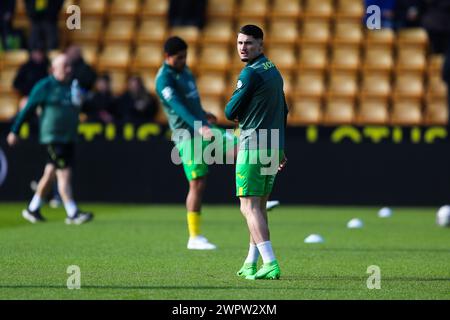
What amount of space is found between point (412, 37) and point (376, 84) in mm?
1355

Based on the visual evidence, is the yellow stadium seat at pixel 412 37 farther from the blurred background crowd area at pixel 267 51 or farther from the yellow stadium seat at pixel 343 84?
the yellow stadium seat at pixel 343 84

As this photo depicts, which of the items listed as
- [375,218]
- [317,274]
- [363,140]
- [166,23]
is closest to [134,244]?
[317,274]

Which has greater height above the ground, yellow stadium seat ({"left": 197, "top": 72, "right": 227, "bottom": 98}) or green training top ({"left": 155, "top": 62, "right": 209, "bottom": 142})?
green training top ({"left": 155, "top": 62, "right": 209, "bottom": 142})

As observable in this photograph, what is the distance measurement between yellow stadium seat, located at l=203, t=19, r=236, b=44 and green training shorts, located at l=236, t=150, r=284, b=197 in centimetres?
1319

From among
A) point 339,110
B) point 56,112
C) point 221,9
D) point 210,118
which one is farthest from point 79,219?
point 221,9

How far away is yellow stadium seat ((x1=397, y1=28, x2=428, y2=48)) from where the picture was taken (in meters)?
21.8

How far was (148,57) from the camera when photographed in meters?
22.0

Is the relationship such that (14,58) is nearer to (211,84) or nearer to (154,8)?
(154,8)

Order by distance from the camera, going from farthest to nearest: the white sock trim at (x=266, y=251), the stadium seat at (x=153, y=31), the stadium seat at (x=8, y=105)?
1. the stadium seat at (x=153, y=31)
2. the stadium seat at (x=8, y=105)
3. the white sock trim at (x=266, y=251)

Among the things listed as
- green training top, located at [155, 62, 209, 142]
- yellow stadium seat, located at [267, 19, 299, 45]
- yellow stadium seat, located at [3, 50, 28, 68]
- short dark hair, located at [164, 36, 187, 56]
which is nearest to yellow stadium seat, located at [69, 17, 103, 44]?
yellow stadium seat, located at [3, 50, 28, 68]

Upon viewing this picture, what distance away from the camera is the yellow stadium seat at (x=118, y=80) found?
21516 mm

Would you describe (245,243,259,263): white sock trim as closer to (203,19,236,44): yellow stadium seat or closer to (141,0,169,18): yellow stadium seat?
(203,19,236,44): yellow stadium seat

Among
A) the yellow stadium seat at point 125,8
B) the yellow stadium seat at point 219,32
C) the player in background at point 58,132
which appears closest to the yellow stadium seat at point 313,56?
the yellow stadium seat at point 219,32

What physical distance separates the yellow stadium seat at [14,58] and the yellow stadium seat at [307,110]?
519cm
